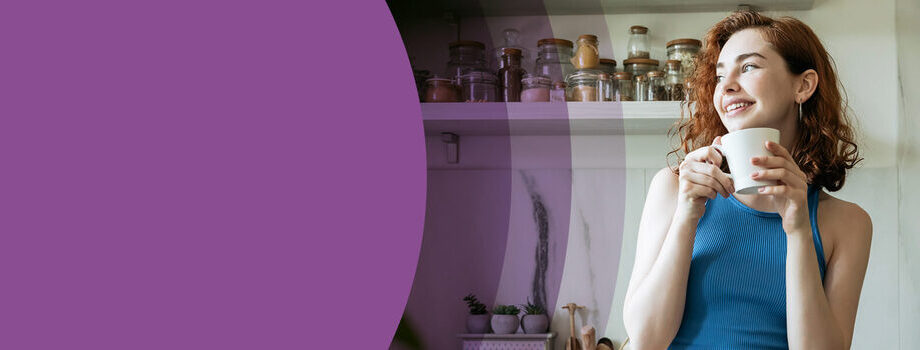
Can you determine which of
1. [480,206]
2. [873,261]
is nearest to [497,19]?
[480,206]

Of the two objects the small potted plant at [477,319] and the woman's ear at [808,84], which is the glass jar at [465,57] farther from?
the woman's ear at [808,84]

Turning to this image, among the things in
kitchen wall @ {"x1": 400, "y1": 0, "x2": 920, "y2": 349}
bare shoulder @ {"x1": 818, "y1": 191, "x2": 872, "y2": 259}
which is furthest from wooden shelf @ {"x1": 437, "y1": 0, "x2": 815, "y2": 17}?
bare shoulder @ {"x1": 818, "y1": 191, "x2": 872, "y2": 259}

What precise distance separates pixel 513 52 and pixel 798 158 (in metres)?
0.97

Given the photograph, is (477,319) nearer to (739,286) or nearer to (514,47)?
(514,47)

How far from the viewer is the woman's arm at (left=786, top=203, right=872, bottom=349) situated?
2.33ft

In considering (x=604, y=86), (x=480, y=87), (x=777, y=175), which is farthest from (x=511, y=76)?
(x=777, y=175)

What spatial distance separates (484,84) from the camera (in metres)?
1.71

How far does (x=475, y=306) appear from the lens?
181 cm

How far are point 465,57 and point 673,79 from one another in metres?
0.44

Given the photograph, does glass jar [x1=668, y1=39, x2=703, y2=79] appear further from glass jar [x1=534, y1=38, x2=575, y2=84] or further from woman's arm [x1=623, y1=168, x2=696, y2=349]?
woman's arm [x1=623, y1=168, x2=696, y2=349]

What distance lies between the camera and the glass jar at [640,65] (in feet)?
5.65

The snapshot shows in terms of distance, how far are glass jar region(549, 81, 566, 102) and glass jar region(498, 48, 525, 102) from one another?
0.28 feet

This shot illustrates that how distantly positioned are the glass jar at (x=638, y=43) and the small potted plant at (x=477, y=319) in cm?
65

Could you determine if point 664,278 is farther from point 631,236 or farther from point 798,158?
point 631,236
